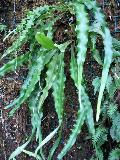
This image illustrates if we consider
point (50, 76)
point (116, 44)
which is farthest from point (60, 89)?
point (116, 44)

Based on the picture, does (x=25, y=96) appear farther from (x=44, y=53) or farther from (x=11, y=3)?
(x=11, y=3)

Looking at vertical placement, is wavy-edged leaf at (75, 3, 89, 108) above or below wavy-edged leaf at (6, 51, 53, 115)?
above

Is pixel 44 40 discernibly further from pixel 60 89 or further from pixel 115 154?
pixel 115 154

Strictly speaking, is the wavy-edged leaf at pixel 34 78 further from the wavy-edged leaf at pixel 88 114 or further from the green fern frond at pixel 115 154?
the green fern frond at pixel 115 154

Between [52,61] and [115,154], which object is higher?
[52,61]

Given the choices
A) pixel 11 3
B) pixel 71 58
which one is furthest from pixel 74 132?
pixel 11 3

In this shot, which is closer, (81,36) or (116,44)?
(81,36)

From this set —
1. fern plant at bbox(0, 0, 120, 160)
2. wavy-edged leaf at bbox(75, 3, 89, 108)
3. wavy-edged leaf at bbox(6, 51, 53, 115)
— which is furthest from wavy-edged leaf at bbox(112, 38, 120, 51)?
wavy-edged leaf at bbox(6, 51, 53, 115)

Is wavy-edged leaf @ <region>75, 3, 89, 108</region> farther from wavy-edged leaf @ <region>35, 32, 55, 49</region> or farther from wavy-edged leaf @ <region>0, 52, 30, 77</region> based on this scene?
wavy-edged leaf @ <region>0, 52, 30, 77</region>

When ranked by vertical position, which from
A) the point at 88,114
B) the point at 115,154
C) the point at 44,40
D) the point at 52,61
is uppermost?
the point at 44,40
